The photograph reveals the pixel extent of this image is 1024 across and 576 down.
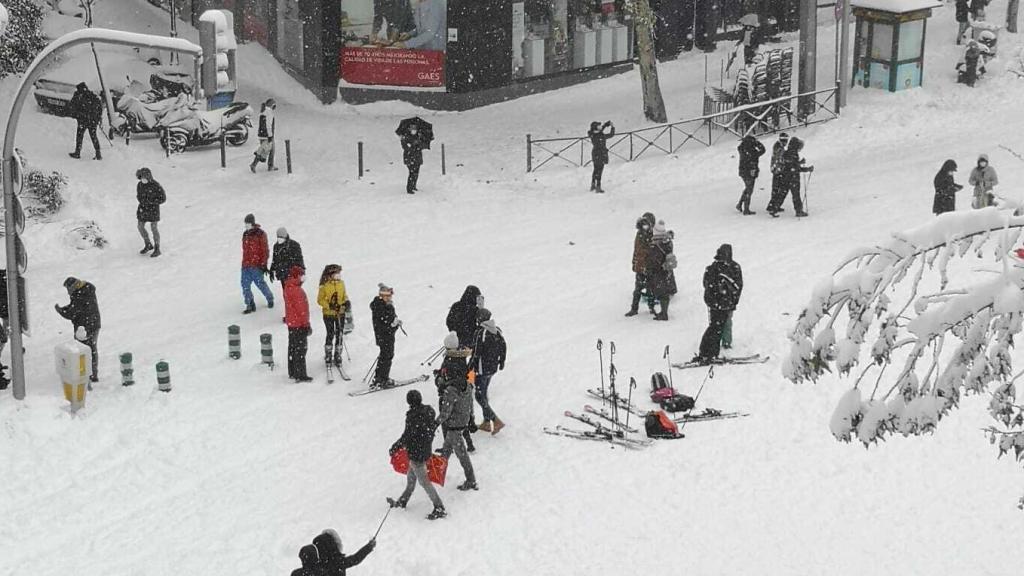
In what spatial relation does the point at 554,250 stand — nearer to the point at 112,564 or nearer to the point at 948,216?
the point at 112,564

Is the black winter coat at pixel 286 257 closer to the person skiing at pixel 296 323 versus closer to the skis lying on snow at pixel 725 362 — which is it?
the person skiing at pixel 296 323

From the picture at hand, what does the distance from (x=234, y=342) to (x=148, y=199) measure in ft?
14.9

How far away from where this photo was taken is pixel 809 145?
26.8 m

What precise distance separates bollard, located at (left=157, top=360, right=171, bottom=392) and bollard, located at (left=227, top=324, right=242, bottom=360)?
3.49ft

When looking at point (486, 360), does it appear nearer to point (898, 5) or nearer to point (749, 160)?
point (749, 160)

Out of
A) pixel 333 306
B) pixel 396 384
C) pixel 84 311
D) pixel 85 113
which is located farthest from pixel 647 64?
pixel 84 311

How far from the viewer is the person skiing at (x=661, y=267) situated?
58.9 feet

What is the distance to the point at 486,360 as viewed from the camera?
597 inches

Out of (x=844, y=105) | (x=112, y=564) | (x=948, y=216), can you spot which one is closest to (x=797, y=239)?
(x=844, y=105)

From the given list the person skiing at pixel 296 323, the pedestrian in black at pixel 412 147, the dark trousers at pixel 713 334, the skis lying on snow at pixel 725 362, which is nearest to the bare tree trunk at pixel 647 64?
the pedestrian in black at pixel 412 147

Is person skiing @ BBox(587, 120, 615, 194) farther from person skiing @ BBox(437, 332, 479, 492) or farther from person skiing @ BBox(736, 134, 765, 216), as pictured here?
person skiing @ BBox(437, 332, 479, 492)

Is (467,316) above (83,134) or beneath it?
beneath

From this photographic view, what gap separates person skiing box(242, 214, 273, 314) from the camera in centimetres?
1866

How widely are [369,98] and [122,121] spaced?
607 centimetres
